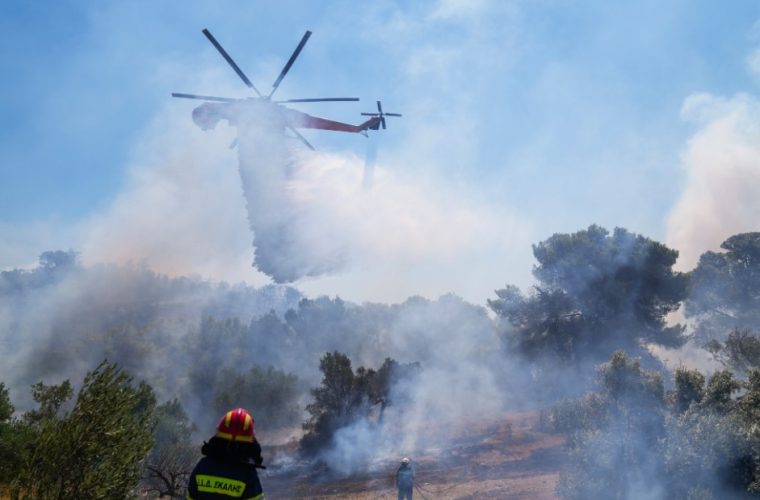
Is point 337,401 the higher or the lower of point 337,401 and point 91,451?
the lower

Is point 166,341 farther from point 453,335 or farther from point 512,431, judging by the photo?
point 512,431

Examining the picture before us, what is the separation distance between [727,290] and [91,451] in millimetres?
54558

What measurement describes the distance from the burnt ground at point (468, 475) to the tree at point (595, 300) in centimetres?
1313

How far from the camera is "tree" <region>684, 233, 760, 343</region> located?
44.4m

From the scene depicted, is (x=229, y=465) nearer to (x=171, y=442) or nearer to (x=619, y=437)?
(x=619, y=437)

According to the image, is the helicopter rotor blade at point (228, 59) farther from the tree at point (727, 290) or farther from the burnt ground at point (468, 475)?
the tree at point (727, 290)

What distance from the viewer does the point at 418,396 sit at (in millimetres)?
34938

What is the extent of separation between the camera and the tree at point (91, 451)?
6277mm

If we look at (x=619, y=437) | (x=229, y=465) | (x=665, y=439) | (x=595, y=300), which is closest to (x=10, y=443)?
(x=229, y=465)

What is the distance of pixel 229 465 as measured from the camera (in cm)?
364

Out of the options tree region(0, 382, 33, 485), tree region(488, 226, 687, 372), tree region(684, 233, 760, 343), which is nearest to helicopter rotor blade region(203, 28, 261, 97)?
tree region(0, 382, 33, 485)

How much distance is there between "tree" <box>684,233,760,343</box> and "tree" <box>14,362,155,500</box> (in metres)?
47.2

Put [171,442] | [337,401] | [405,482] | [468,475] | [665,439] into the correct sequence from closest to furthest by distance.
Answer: [665,439], [405,482], [468,475], [171,442], [337,401]

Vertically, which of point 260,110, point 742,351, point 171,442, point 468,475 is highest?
point 260,110
